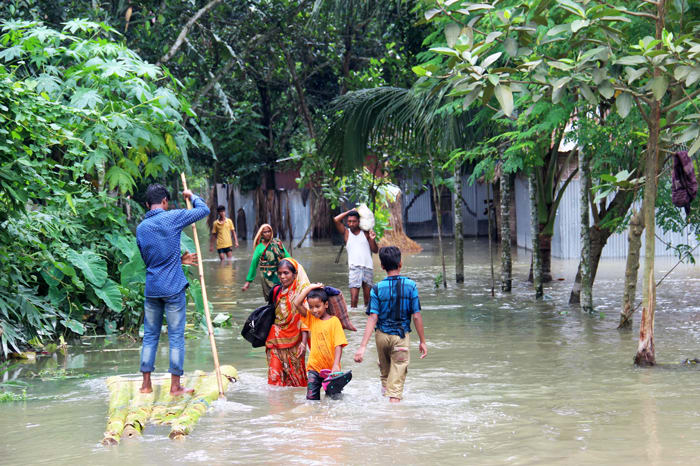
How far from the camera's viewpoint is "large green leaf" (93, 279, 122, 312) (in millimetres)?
10484

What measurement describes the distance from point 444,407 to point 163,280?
2.61m

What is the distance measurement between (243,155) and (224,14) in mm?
10699

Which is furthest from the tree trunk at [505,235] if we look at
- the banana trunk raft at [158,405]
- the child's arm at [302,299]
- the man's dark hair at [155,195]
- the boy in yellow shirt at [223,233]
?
the boy in yellow shirt at [223,233]

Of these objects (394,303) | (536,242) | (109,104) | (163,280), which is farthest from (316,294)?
(536,242)

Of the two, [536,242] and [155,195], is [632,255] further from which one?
[155,195]

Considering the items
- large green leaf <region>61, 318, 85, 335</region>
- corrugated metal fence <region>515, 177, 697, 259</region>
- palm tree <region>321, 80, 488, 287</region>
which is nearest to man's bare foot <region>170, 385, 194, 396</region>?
large green leaf <region>61, 318, 85, 335</region>

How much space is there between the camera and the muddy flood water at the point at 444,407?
5715mm

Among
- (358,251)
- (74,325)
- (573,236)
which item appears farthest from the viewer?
(573,236)

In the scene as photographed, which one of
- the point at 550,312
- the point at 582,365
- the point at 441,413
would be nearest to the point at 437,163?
the point at 550,312

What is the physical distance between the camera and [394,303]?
7.12 meters

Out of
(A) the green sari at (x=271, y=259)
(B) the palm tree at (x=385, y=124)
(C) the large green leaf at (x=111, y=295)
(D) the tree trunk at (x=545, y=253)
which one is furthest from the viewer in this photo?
(D) the tree trunk at (x=545, y=253)

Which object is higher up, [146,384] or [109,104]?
[109,104]

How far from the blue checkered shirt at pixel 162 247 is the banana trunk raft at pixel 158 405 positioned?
0.86 m

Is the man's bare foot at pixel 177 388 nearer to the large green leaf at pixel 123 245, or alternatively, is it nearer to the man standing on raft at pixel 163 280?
the man standing on raft at pixel 163 280
